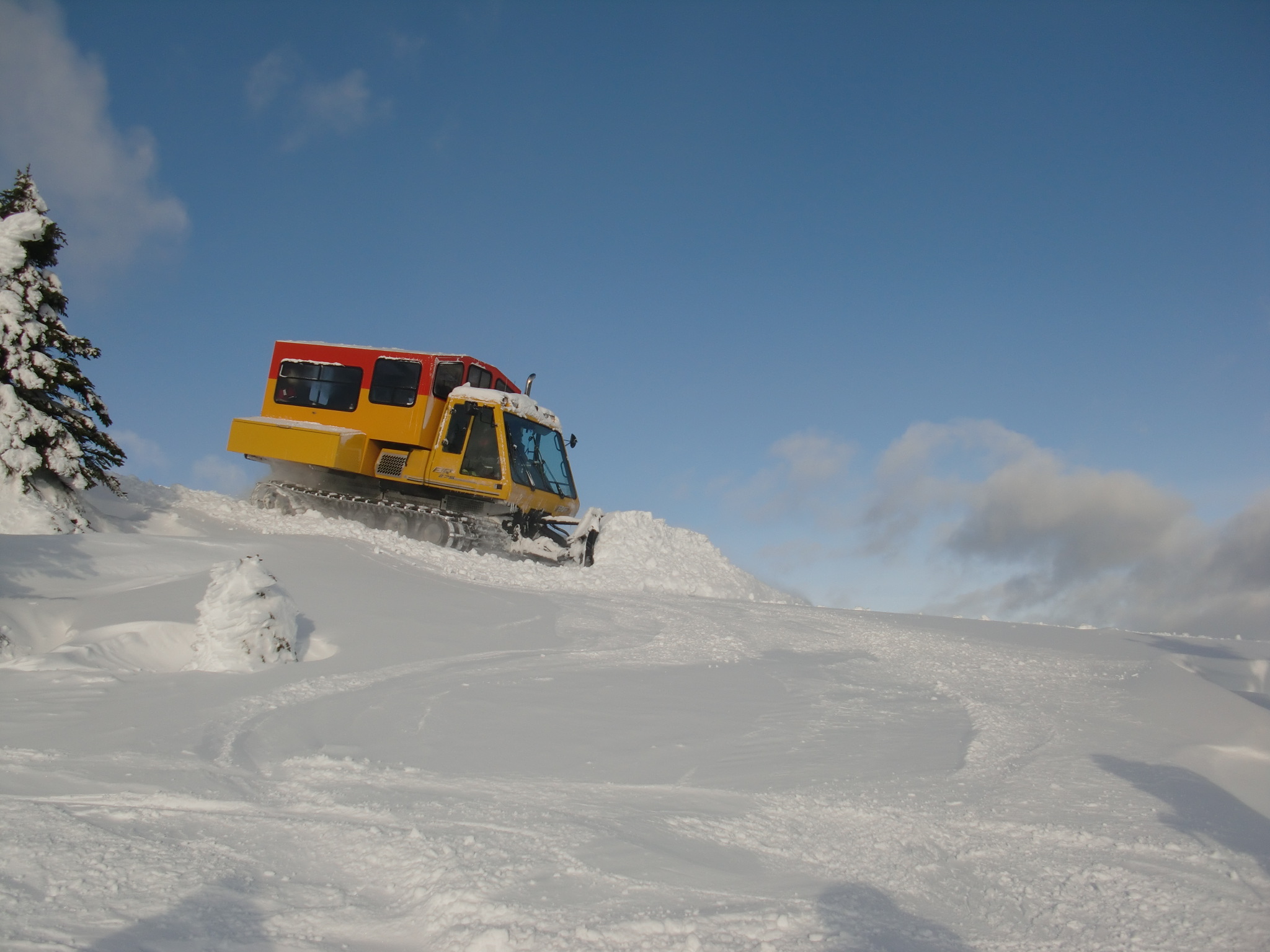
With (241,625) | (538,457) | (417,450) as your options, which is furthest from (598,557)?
(241,625)

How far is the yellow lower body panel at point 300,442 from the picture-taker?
14.3 m

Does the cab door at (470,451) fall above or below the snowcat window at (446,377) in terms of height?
below

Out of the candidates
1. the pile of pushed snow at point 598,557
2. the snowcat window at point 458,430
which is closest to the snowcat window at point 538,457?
the snowcat window at point 458,430

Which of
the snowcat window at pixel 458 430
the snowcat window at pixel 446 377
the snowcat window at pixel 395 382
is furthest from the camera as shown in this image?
the snowcat window at pixel 395 382

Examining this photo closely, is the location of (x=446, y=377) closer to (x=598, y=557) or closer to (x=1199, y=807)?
(x=598, y=557)

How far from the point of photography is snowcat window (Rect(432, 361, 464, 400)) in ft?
48.1

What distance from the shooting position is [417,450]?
1462 centimetres

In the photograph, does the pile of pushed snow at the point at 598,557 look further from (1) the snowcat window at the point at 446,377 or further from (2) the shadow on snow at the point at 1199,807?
(2) the shadow on snow at the point at 1199,807

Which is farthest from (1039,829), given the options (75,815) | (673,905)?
(75,815)

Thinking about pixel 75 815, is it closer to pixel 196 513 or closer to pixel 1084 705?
pixel 1084 705

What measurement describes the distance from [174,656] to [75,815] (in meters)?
3.97

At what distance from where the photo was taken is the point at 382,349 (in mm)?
15102

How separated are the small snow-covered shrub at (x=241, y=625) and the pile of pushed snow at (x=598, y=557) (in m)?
4.62

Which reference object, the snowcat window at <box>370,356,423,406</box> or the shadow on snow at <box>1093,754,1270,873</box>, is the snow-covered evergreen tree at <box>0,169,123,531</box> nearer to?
the snowcat window at <box>370,356,423,406</box>
